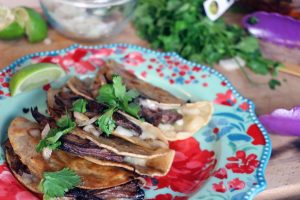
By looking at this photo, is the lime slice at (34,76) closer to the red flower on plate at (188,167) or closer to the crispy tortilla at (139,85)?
the crispy tortilla at (139,85)

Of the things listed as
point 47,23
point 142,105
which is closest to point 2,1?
point 47,23

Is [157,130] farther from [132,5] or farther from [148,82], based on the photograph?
[132,5]

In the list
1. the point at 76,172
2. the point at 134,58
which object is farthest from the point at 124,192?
the point at 134,58

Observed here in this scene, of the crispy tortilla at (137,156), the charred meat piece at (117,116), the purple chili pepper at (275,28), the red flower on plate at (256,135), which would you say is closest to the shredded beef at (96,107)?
the charred meat piece at (117,116)

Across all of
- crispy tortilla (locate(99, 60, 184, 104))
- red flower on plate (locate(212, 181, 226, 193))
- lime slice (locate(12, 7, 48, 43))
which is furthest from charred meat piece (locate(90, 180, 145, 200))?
lime slice (locate(12, 7, 48, 43))

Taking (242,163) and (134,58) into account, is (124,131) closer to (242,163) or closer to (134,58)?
(242,163)
